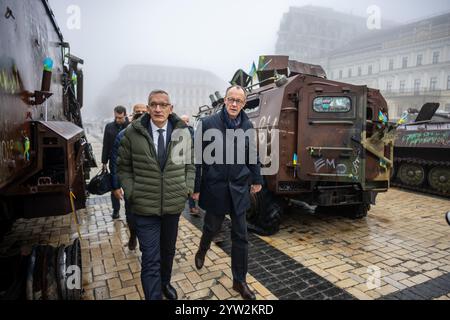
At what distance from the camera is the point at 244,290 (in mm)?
2840

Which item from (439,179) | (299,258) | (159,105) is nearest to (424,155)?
(439,179)

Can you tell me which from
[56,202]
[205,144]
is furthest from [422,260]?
[56,202]

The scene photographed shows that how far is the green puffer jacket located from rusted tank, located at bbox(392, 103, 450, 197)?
733 centimetres

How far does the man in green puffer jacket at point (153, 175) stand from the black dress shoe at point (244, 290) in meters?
0.81

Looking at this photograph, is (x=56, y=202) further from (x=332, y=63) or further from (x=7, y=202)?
(x=332, y=63)

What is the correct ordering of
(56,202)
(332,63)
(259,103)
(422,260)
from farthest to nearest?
(332,63), (259,103), (422,260), (56,202)

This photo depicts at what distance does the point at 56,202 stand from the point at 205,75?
9341 centimetres

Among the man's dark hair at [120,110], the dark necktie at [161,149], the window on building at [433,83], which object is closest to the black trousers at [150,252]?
the dark necktie at [161,149]

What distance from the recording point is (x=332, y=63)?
56.6m

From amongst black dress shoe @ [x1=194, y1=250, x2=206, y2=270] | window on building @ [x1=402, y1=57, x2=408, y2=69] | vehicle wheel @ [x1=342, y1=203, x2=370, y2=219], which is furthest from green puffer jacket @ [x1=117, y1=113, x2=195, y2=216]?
window on building @ [x1=402, y1=57, x2=408, y2=69]

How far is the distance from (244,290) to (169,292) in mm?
739

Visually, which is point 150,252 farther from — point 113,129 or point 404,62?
point 404,62

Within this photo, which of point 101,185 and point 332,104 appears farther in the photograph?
point 332,104

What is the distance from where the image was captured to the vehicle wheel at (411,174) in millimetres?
8453
